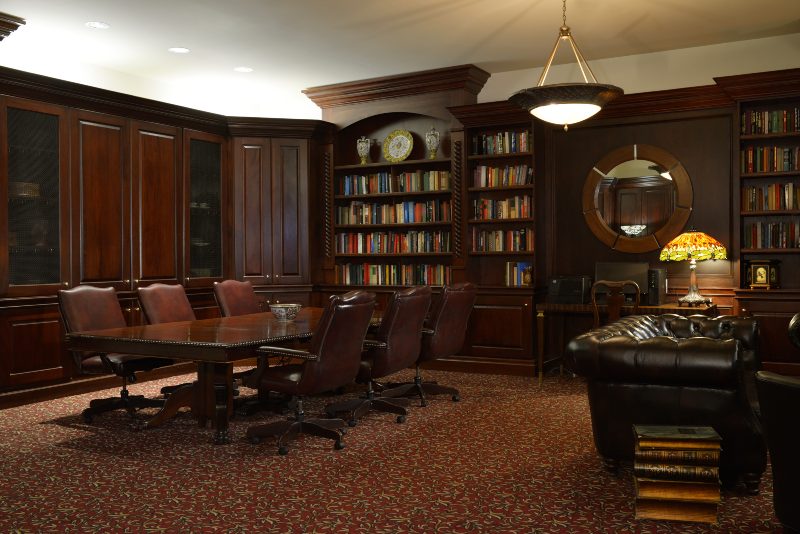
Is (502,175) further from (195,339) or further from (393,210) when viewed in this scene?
(195,339)

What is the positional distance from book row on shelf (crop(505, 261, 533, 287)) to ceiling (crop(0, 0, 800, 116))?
1.98m

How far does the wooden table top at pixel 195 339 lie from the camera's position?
4492 millimetres

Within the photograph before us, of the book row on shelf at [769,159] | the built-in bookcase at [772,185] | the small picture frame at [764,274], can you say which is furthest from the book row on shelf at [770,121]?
the small picture frame at [764,274]

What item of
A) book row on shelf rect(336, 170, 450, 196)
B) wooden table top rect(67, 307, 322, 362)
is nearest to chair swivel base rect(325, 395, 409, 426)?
wooden table top rect(67, 307, 322, 362)

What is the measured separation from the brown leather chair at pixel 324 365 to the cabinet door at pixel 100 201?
2.86 metres

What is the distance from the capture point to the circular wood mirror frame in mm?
7270

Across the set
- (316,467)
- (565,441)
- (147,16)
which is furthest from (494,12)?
(316,467)

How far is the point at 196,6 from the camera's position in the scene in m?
6.00

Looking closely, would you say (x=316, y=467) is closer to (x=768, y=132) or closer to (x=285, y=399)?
(x=285, y=399)

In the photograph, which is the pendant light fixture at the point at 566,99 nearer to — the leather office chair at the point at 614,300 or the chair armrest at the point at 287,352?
the leather office chair at the point at 614,300

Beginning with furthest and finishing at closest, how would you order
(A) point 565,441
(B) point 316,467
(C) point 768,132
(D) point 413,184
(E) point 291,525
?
(D) point 413,184
(C) point 768,132
(A) point 565,441
(B) point 316,467
(E) point 291,525

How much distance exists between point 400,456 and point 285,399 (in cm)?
165

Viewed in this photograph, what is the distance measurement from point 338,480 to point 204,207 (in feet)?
15.8

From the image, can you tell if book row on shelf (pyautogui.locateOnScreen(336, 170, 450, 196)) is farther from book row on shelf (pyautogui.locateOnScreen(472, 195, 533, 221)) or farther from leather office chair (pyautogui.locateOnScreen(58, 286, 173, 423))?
leather office chair (pyautogui.locateOnScreen(58, 286, 173, 423))
